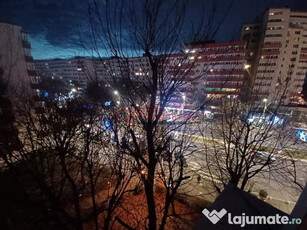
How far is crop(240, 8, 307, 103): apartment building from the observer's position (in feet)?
132

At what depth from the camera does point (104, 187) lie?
32.4ft

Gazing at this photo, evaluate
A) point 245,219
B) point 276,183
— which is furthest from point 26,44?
point 276,183

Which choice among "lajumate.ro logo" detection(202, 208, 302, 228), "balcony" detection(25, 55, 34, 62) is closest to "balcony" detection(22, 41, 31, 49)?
"balcony" detection(25, 55, 34, 62)

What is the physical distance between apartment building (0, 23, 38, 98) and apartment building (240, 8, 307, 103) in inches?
2017

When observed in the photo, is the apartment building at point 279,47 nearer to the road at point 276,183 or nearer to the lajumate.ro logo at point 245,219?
Answer: the road at point 276,183

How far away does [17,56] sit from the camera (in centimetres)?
1969

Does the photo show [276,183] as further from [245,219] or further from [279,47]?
[279,47]

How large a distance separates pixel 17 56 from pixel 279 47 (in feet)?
211

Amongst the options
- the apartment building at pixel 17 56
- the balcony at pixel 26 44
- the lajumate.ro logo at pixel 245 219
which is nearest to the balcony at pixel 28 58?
the apartment building at pixel 17 56

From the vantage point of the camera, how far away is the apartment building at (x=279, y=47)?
132 feet

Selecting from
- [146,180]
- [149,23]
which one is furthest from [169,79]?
[146,180]

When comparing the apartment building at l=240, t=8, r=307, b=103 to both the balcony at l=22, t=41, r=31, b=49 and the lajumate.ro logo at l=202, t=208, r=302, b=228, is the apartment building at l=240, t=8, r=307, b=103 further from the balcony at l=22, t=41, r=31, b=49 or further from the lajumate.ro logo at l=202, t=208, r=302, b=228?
the balcony at l=22, t=41, r=31, b=49

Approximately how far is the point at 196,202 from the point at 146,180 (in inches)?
263

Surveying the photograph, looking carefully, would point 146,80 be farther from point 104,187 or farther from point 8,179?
point 8,179
